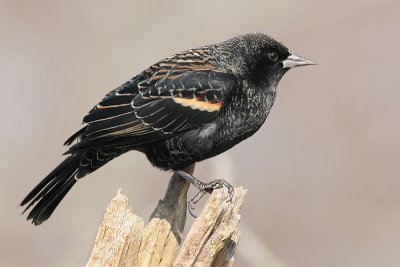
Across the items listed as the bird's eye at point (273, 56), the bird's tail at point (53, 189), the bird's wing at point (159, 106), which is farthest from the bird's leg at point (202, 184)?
the bird's eye at point (273, 56)

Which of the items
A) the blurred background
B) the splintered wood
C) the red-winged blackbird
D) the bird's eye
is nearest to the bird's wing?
the red-winged blackbird

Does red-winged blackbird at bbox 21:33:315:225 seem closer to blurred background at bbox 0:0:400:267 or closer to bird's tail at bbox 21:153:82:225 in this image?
bird's tail at bbox 21:153:82:225

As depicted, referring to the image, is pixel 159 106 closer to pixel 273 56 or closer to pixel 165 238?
pixel 273 56

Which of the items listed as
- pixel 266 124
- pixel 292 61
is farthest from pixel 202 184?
pixel 266 124

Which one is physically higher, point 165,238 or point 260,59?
point 260,59

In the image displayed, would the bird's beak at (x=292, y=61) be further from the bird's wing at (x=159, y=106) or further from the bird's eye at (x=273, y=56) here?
the bird's wing at (x=159, y=106)
